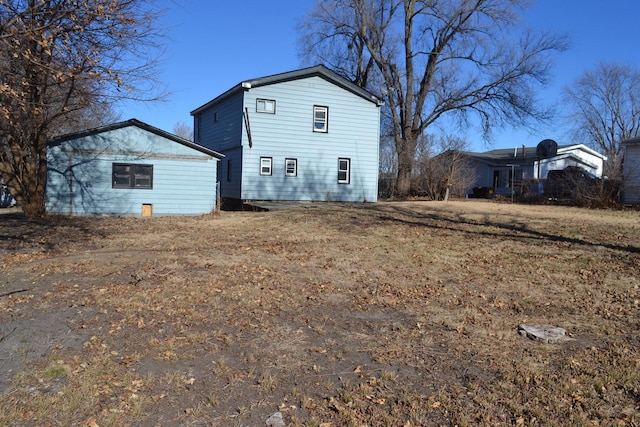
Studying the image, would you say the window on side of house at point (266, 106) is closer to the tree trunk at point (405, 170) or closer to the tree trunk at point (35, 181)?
the tree trunk at point (405, 170)

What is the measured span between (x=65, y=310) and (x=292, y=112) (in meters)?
18.1

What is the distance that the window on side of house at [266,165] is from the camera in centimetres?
2273

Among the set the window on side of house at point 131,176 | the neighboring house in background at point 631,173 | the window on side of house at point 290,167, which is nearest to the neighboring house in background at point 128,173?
the window on side of house at point 131,176

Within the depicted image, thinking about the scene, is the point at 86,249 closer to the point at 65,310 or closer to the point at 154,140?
the point at 65,310

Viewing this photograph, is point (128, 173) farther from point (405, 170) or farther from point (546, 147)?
point (546, 147)

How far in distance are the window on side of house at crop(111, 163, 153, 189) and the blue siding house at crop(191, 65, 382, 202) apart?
4.92 meters

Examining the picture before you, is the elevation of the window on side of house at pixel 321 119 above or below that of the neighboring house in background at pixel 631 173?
above

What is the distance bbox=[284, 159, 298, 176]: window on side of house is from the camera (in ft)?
76.1

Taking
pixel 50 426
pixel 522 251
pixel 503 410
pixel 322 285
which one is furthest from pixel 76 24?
pixel 522 251

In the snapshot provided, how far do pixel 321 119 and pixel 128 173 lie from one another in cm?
959

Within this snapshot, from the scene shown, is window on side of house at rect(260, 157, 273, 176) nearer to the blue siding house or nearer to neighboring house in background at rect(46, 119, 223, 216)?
the blue siding house

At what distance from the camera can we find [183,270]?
27.2 feet

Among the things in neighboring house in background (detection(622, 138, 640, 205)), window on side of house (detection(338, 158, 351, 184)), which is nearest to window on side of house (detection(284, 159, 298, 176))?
window on side of house (detection(338, 158, 351, 184))

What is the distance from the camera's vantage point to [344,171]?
80.6ft
